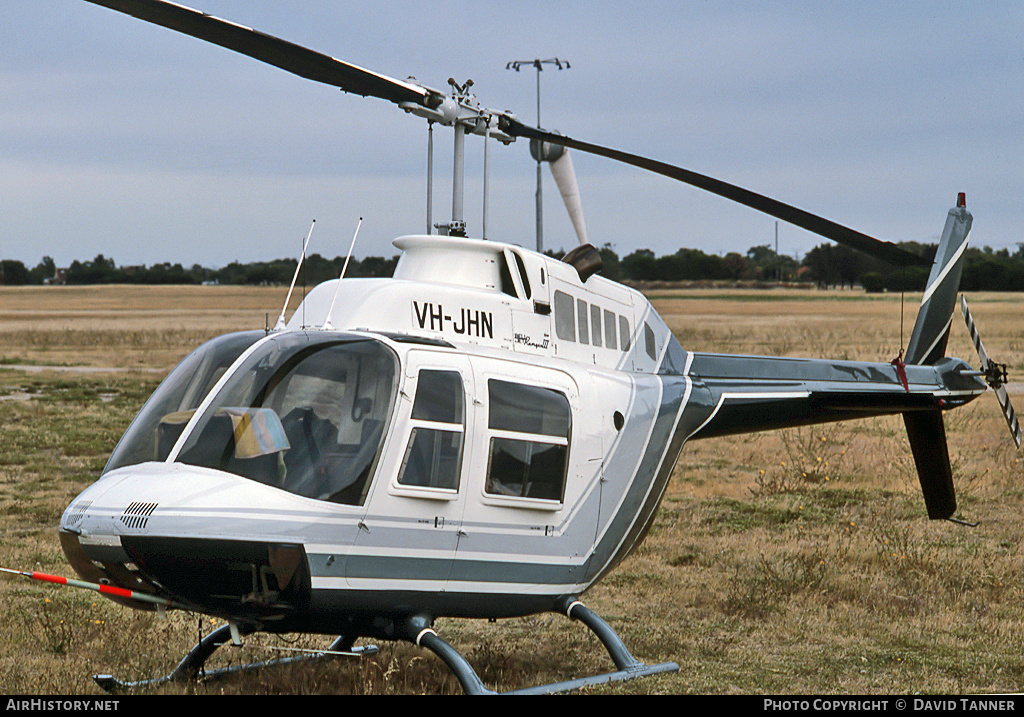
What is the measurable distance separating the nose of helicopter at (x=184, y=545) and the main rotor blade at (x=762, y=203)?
3.58 metres

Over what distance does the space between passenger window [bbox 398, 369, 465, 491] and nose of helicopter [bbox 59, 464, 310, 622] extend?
856 mm

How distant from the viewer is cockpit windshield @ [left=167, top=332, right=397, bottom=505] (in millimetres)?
5543

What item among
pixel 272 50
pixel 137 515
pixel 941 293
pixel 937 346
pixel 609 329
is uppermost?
pixel 272 50

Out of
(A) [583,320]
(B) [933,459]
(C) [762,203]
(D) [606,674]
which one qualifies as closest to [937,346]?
(B) [933,459]

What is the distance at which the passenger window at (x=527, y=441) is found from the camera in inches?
250

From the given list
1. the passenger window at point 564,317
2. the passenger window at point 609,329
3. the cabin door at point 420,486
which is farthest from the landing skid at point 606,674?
the passenger window at point 609,329

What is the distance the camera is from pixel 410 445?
595 centimetres

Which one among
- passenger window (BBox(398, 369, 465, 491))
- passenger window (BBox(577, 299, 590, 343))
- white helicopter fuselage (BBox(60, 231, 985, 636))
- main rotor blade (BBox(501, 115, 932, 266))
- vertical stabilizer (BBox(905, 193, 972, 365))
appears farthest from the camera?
vertical stabilizer (BBox(905, 193, 972, 365))

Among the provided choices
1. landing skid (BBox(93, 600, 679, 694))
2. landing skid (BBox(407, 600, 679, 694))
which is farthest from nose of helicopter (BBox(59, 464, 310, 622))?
landing skid (BBox(407, 600, 679, 694))
